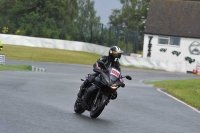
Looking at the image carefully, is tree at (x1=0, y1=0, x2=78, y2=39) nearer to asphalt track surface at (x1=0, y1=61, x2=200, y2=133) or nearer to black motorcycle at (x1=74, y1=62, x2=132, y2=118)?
asphalt track surface at (x1=0, y1=61, x2=200, y2=133)

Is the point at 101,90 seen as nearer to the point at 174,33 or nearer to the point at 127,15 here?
the point at 174,33

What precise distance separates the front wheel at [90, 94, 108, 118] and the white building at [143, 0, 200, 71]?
47.1 metres

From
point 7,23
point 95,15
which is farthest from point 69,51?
point 95,15

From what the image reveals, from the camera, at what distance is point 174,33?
61812mm

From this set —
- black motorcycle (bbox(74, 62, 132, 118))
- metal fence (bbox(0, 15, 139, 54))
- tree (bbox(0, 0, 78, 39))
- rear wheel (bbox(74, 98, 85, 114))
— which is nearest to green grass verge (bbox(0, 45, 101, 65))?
metal fence (bbox(0, 15, 139, 54))

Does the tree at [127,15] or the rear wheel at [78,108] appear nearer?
the rear wheel at [78,108]

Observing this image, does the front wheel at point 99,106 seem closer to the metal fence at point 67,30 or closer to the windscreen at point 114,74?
the windscreen at point 114,74

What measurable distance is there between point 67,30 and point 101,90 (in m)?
52.3

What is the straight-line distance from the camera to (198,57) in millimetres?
59906

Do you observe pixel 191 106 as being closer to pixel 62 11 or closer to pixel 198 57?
pixel 198 57

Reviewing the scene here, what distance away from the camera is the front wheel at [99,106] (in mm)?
11875

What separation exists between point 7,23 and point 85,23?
27.6 feet

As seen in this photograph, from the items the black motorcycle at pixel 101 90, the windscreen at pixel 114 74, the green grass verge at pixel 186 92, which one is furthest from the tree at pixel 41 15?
the windscreen at pixel 114 74

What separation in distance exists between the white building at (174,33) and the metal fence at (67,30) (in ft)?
10.7
